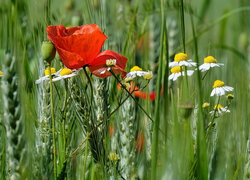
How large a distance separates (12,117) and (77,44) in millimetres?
145

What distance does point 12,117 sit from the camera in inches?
25.7

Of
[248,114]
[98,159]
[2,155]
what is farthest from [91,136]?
[248,114]

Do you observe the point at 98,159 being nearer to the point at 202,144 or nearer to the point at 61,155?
the point at 61,155

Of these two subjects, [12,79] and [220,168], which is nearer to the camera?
[12,79]

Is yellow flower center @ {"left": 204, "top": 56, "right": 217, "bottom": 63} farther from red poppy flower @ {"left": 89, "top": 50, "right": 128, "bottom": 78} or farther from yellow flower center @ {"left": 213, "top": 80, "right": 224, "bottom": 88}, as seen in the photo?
red poppy flower @ {"left": 89, "top": 50, "right": 128, "bottom": 78}

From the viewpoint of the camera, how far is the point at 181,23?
0.65 m

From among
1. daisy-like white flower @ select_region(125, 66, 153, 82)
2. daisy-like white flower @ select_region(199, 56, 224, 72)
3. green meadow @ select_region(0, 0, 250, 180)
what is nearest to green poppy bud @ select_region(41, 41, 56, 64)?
green meadow @ select_region(0, 0, 250, 180)

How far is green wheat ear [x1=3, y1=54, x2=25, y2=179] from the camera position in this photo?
0.63m

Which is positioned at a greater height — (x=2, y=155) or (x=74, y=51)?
(x=74, y=51)

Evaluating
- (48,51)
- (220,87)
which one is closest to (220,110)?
(220,87)

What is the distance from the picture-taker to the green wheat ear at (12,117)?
Answer: 633 millimetres

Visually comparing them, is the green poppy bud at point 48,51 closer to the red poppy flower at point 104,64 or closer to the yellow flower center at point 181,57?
the red poppy flower at point 104,64

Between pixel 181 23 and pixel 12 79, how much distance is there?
0.77 ft

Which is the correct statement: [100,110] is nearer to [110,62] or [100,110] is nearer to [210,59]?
[110,62]
